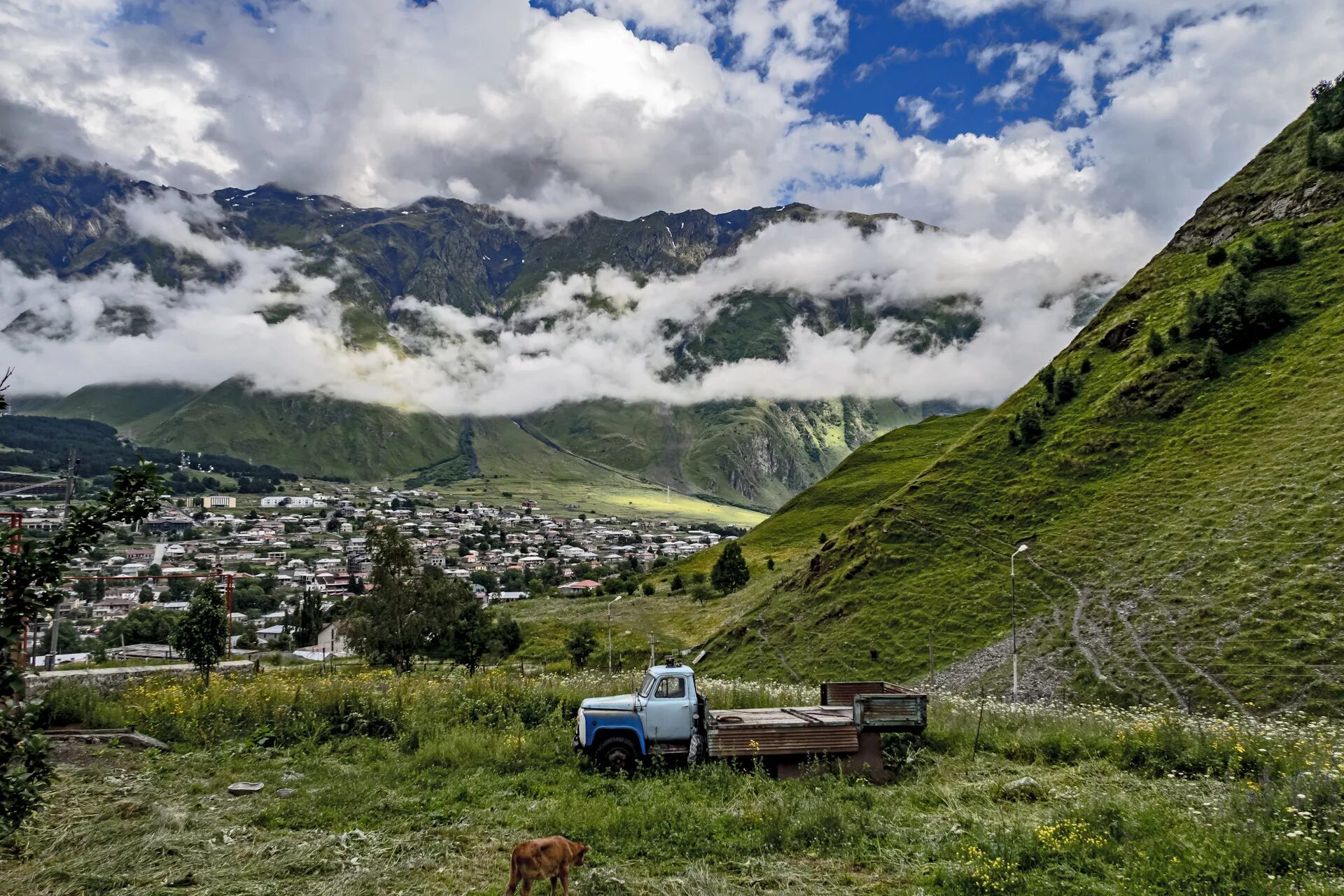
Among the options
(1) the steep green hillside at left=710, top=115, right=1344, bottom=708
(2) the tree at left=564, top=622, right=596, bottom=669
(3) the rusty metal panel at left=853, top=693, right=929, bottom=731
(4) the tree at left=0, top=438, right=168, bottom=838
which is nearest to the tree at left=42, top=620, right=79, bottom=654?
(2) the tree at left=564, top=622, right=596, bottom=669

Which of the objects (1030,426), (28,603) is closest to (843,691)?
(28,603)

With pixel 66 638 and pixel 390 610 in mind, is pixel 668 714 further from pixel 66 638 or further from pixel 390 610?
pixel 66 638

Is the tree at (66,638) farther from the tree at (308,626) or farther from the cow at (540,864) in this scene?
the cow at (540,864)

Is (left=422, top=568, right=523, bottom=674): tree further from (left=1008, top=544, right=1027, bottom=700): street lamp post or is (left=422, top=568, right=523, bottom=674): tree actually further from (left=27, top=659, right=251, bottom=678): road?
(left=1008, top=544, right=1027, bottom=700): street lamp post

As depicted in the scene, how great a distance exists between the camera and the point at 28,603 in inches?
241

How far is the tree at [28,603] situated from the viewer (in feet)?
19.4

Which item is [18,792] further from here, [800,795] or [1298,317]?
[1298,317]

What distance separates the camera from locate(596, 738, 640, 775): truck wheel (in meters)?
15.1

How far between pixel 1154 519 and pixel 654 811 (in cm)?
3617

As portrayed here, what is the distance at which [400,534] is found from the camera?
44.1m

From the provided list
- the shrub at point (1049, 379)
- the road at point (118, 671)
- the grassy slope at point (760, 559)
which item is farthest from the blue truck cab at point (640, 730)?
the shrub at point (1049, 379)

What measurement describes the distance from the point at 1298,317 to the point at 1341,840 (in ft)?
171

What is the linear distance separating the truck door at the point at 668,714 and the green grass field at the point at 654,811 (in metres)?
0.81

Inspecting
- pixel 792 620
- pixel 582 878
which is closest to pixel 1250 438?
pixel 792 620
